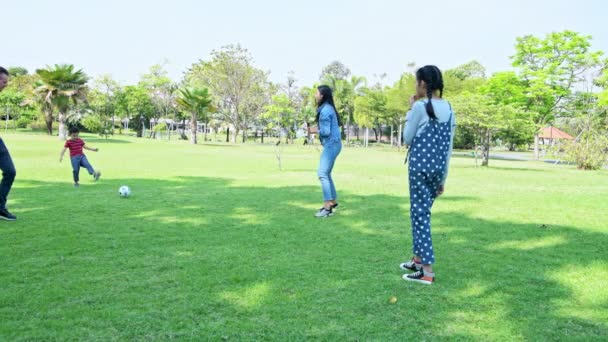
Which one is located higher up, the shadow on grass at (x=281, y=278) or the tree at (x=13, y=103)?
the tree at (x=13, y=103)

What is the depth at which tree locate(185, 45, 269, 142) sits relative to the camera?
52.3m

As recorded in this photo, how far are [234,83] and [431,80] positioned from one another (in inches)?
1973

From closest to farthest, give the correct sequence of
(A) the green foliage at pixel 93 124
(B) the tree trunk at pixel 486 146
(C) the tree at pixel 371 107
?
(B) the tree trunk at pixel 486 146, (A) the green foliage at pixel 93 124, (C) the tree at pixel 371 107

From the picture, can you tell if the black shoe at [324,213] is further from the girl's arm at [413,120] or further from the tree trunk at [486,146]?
the tree trunk at [486,146]

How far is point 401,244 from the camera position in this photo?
5.71 meters

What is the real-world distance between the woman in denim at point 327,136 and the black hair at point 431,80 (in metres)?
3.14

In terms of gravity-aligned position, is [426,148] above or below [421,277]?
above

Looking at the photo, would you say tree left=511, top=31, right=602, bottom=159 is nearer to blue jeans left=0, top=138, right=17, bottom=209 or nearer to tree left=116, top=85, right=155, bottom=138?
blue jeans left=0, top=138, right=17, bottom=209

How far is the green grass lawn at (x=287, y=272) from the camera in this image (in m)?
3.25

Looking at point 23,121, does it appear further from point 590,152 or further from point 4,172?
point 590,152

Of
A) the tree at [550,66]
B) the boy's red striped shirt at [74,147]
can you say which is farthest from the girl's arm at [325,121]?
the tree at [550,66]

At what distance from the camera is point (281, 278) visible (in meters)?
4.27

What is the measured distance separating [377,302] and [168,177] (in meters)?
10.7

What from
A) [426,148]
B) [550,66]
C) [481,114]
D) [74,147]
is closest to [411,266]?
[426,148]
